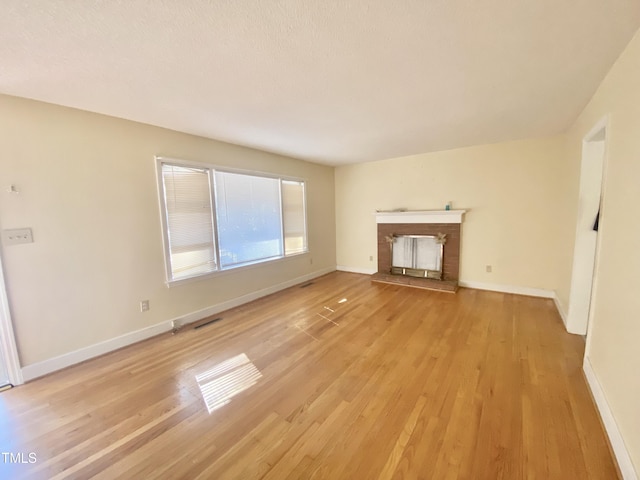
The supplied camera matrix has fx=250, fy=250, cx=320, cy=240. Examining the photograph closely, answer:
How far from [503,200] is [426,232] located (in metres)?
1.25

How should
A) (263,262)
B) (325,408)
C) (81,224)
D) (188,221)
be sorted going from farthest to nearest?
1. (263,262)
2. (188,221)
3. (81,224)
4. (325,408)

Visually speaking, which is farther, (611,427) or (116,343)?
(116,343)

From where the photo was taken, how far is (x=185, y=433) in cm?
161

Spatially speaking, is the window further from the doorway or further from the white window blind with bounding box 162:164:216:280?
the doorway

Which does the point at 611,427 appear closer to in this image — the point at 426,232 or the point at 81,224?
the point at 426,232

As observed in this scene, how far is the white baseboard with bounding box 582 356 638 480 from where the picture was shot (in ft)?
4.06

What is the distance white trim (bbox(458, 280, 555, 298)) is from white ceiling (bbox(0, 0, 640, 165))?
252cm

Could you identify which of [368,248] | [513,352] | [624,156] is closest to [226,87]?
[624,156]

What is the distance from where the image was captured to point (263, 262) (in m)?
4.17

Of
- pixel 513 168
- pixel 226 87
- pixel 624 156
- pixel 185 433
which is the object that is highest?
pixel 226 87

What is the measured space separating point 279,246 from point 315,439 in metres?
3.24

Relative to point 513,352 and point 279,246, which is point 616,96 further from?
point 279,246

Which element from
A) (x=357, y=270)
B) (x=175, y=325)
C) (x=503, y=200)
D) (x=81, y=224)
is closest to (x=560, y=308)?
(x=503, y=200)

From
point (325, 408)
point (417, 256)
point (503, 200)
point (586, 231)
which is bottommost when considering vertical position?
point (325, 408)
